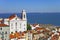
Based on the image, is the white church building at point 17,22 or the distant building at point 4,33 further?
the white church building at point 17,22

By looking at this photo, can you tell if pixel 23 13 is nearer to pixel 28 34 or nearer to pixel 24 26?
pixel 24 26

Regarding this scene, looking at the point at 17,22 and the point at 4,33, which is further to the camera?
the point at 17,22

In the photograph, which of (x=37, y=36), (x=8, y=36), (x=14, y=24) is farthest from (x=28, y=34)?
(x=14, y=24)

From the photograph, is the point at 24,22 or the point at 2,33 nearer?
the point at 2,33

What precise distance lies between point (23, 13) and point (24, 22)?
0.80 m

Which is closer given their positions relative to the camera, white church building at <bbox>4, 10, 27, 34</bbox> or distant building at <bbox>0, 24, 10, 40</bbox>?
distant building at <bbox>0, 24, 10, 40</bbox>

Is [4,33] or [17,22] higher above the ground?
[4,33]

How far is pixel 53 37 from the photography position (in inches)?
808

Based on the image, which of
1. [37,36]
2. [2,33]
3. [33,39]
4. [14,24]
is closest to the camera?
[2,33]

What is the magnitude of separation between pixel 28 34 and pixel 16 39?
6.26ft

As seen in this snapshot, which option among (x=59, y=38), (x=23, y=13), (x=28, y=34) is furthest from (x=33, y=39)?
(x=23, y=13)

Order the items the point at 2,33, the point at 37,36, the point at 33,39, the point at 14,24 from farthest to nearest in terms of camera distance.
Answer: the point at 14,24 → the point at 37,36 → the point at 33,39 → the point at 2,33

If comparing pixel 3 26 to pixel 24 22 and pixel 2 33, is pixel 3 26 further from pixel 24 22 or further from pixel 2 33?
pixel 24 22

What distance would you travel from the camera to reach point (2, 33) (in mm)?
20875
